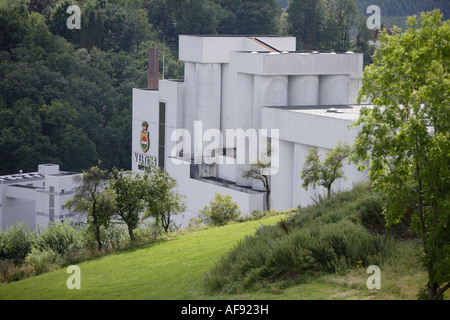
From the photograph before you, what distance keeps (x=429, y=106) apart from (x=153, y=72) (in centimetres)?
5345

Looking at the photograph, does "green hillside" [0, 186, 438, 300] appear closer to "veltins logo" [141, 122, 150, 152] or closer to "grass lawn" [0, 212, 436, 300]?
"grass lawn" [0, 212, 436, 300]

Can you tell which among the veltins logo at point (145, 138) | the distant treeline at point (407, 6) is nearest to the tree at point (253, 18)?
the distant treeline at point (407, 6)

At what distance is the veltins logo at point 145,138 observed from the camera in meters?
54.6

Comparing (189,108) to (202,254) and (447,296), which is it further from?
(447,296)

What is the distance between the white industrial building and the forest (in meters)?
23.9

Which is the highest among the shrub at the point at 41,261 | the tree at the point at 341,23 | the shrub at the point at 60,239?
the tree at the point at 341,23

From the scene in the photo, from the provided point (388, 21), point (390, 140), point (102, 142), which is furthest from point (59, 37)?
point (390, 140)

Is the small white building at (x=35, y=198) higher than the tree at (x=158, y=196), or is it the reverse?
the tree at (x=158, y=196)

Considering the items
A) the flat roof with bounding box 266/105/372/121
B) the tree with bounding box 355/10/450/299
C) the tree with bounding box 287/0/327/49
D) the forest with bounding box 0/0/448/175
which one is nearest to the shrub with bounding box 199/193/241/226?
the flat roof with bounding box 266/105/372/121

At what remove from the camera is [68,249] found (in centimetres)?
3241

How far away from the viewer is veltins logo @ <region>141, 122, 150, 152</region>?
54625 mm

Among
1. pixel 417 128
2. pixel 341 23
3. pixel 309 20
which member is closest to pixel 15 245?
pixel 417 128

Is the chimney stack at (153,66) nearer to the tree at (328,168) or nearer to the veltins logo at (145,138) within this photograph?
the veltins logo at (145,138)

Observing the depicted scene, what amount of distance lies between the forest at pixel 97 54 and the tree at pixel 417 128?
62.9m
